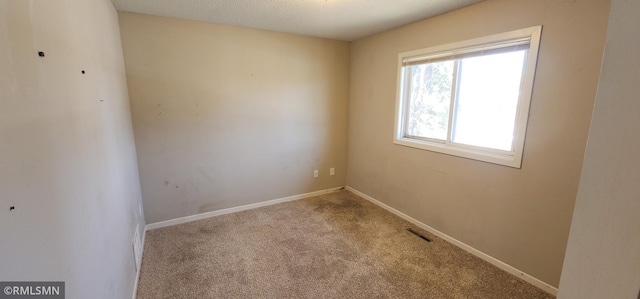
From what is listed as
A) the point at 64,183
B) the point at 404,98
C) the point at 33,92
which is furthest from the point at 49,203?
the point at 404,98

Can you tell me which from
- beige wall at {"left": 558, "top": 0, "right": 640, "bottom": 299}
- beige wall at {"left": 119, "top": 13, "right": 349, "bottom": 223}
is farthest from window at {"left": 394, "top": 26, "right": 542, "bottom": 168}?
beige wall at {"left": 558, "top": 0, "right": 640, "bottom": 299}

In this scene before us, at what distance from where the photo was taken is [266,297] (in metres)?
1.84

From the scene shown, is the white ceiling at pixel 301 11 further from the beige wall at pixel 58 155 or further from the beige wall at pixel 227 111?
the beige wall at pixel 58 155

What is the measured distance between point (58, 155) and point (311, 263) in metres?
1.86

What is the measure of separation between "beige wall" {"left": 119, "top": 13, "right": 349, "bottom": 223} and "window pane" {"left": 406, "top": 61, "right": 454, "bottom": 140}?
113 cm

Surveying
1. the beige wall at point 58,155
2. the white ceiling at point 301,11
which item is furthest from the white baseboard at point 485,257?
the beige wall at point 58,155

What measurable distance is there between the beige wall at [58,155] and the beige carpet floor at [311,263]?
1.87ft

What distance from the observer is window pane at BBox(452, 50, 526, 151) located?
80.5 inches

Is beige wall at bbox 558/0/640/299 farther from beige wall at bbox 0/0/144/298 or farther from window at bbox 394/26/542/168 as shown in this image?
window at bbox 394/26/542/168

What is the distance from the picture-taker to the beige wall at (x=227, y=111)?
8.59ft

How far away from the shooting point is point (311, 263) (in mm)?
2223

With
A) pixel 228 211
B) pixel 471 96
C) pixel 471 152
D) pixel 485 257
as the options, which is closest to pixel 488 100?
pixel 471 96

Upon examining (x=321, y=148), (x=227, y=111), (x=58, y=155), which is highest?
(x=227, y=111)

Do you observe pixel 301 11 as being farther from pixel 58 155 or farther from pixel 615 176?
pixel 615 176
